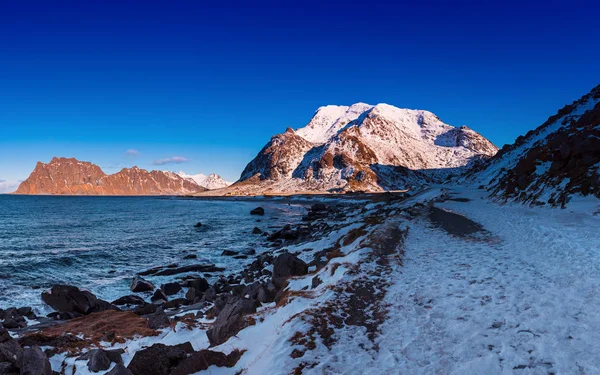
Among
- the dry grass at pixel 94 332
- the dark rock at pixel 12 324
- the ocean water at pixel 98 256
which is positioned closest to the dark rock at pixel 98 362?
the dry grass at pixel 94 332

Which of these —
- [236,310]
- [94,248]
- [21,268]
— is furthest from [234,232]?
[236,310]

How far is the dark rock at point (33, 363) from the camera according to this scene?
25.9ft

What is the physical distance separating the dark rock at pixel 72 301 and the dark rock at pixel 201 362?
1454 cm

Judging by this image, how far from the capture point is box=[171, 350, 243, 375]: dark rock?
7430 millimetres

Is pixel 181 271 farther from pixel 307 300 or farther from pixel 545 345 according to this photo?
pixel 545 345

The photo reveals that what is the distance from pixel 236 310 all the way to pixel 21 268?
28.7m

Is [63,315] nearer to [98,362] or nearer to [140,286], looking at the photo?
[140,286]

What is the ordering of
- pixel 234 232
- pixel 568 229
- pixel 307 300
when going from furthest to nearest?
1. pixel 234 232
2. pixel 568 229
3. pixel 307 300

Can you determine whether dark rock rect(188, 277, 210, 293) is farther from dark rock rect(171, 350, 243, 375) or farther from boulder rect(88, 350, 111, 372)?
dark rock rect(171, 350, 243, 375)

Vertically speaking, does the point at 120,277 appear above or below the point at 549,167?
below

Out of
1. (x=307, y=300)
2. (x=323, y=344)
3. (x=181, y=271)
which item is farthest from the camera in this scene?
(x=181, y=271)

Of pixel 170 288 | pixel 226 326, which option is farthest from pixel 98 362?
pixel 170 288

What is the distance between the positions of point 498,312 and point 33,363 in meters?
12.6

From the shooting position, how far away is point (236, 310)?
37.8 ft
